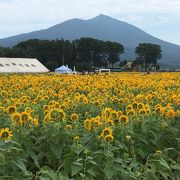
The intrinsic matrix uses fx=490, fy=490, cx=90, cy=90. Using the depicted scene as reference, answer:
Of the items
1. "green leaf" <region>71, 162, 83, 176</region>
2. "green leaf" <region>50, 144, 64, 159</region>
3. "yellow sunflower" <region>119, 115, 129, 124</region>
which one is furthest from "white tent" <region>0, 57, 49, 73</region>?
"green leaf" <region>71, 162, 83, 176</region>

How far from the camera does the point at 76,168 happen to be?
3580 millimetres

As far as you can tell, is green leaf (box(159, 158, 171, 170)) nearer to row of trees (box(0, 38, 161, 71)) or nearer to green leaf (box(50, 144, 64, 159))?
green leaf (box(50, 144, 64, 159))

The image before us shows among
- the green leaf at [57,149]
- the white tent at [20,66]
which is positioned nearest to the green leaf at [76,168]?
the green leaf at [57,149]

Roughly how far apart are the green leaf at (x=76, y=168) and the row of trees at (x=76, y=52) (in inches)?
3269

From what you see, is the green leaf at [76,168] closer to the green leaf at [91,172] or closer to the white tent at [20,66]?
the green leaf at [91,172]

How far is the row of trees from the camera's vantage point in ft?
300

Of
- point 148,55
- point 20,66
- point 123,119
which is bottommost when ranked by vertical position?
point 20,66

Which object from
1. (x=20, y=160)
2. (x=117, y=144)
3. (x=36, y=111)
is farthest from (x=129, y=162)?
(x=36, y=111)

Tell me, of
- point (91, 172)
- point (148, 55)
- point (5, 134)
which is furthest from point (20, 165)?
point (148, 55)

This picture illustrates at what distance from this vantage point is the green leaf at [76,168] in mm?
3527

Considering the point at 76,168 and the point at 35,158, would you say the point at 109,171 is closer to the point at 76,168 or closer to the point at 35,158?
the point at 76,168

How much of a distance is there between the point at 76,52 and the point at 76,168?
3601 inches

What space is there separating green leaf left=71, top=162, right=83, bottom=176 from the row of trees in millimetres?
83039

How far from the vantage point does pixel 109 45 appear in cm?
10244
